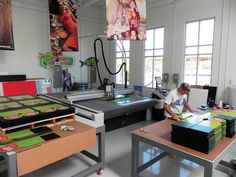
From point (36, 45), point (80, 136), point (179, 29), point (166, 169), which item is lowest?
point (166, 169)

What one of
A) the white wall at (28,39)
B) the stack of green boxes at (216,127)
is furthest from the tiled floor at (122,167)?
the white wall at (28,39)

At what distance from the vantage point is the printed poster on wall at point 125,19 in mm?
2951

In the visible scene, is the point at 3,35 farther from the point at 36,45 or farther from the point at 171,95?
the point at 171,95

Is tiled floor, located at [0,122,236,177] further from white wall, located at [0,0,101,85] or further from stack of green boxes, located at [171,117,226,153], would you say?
white wall, located at [0,0,101,85]

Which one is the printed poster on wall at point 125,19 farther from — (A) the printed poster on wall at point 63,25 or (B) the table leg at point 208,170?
(B) the table leg at point 208,170

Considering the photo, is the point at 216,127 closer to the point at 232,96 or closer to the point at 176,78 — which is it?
the point at 232,96

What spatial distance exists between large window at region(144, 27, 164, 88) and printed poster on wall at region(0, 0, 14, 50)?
3984 millimetres

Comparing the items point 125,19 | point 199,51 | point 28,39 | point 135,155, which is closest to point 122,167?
point 135,155

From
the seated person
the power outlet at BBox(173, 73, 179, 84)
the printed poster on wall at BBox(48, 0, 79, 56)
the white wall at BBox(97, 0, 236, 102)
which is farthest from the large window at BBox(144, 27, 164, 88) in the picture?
the seated person

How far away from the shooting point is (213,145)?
163 centimetres

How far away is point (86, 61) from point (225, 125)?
5960 mm

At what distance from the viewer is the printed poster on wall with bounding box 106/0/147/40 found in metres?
2.95

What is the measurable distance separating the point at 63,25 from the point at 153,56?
114 inches

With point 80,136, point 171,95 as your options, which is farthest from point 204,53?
point 80,136
